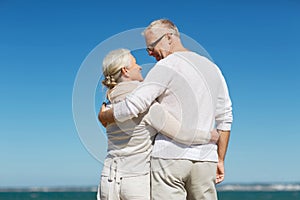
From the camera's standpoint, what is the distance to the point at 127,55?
12.2 ft

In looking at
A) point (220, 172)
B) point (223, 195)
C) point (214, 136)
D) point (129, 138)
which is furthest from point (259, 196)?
point (129, 138)

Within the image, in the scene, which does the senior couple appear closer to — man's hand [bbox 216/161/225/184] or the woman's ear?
the woman's ear

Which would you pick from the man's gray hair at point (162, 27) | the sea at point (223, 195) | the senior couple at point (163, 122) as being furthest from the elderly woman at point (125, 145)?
the sea at point (223, 195)

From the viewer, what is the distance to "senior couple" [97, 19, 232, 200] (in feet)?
11.6

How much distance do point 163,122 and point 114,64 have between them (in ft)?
1.63

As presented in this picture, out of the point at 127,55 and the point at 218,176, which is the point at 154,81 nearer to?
the point at 127,55

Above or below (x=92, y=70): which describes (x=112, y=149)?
below

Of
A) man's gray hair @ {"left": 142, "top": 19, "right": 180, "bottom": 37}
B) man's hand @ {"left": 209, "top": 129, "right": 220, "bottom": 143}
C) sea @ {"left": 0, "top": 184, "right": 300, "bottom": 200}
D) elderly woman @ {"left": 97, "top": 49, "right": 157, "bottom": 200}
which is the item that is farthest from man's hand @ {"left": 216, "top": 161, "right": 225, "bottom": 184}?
sea @ {"left": 0, "top": 184, "right": 300, "bottom": 200}

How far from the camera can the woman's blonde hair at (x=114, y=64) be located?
3693mm

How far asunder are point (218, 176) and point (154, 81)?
2.82 ft

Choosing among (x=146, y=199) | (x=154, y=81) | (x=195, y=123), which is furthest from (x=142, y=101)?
(x=146, y=199)

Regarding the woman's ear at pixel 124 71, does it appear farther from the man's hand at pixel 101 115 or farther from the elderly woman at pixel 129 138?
the man's hand at pixel 101 115

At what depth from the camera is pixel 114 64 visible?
12.1ft

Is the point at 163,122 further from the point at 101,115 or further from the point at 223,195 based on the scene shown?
the point at 223,195
